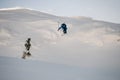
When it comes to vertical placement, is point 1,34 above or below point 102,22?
below

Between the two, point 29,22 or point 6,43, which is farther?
point 6,43

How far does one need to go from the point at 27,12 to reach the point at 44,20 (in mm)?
8702

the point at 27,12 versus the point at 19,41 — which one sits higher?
the point at 27,12

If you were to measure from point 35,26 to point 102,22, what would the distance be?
30.8 meters

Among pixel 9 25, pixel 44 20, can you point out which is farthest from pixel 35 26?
pixel 9 25

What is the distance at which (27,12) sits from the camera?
86.6m

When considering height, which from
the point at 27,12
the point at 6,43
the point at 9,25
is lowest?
the point at 6,43

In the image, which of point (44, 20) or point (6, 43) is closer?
point (44, 20)

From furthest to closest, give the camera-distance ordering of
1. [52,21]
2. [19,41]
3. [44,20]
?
[19,41]
[44,20]
[52,21]

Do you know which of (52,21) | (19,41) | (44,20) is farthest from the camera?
(19,41)

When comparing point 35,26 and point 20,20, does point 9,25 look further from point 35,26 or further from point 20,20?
point 35,26

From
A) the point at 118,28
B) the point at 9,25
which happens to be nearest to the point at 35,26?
the point at 9,25

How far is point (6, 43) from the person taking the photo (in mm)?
103500

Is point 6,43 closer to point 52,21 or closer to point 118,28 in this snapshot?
point 52,21
